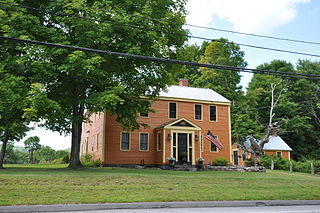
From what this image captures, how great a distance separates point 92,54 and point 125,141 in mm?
10869

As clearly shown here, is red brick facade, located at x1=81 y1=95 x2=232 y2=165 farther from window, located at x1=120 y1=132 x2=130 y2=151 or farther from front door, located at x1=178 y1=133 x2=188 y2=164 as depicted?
window, located at x1=120 y1=132 x2=130 y2=151

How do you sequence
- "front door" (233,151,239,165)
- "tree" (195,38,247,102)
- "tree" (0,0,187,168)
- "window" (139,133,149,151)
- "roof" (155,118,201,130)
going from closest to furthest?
1. "tree" (0,0,187,168)
2. "roof" (155,118,201,130)
3. "window" (139,133,149,151)
4. "front door" (233,151,239,165)
5. "tree" (195,38,247,102)

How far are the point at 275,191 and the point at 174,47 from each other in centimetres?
1143

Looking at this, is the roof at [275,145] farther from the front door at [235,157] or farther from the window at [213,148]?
the window at [213,148]

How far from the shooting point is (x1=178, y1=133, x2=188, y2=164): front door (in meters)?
26.0

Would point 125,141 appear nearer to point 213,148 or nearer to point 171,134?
point 171,134

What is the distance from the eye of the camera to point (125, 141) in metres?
25.9

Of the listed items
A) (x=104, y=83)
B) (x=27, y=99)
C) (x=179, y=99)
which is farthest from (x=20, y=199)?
(x=179, y=99)

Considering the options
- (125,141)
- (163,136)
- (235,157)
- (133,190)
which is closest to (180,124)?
(163,136)

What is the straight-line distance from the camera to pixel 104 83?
1767 cm

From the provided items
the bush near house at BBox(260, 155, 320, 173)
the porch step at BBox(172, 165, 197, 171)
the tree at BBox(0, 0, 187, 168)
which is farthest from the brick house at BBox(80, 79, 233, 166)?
the bush near house at BBox(260, 155, 320, 173)

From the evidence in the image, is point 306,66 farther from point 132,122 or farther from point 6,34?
point 6,34

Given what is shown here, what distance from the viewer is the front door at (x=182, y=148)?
1023 inches

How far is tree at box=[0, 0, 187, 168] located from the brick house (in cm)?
406
